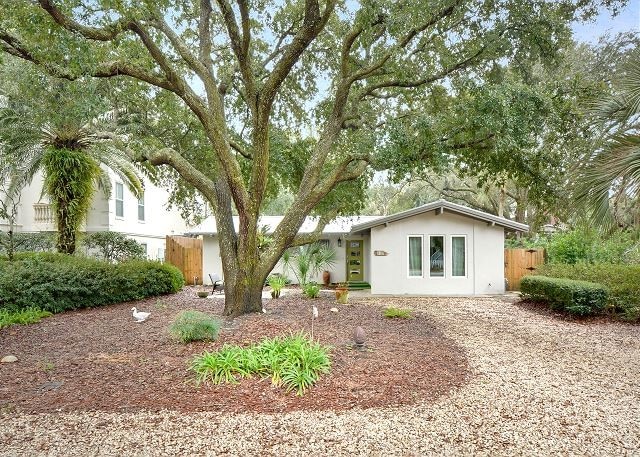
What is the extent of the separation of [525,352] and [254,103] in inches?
260

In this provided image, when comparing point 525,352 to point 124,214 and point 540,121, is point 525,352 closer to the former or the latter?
point 540,121

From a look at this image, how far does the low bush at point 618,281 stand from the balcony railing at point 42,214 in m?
18.8

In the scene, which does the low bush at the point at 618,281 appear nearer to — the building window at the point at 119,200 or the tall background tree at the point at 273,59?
the tall background tree at the point at 273,59

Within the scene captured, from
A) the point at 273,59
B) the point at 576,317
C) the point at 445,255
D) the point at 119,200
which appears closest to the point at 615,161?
the point at 576,317

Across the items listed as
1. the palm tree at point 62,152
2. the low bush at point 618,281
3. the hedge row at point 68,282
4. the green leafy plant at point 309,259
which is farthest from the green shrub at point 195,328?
the low bush at point 618,281

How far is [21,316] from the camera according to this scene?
916 cm

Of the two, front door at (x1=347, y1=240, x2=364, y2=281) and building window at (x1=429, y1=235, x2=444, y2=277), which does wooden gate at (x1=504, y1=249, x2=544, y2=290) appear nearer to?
building window at (x1=429, y1=235, x2=444, y2=277)

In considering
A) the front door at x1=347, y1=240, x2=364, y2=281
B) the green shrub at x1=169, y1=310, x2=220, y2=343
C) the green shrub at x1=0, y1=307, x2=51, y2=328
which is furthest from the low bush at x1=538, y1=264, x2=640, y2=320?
the green shrub at x1=0, y1=307, x2=51, y2=328

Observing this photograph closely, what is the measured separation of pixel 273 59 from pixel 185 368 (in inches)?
316

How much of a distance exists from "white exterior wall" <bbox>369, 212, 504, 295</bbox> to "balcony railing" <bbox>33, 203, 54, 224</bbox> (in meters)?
13.1

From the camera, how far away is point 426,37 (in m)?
9.45

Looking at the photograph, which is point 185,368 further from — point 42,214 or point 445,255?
point 42,214

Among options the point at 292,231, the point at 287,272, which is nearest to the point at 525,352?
the point at 292,231

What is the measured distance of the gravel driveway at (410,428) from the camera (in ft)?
12.4
